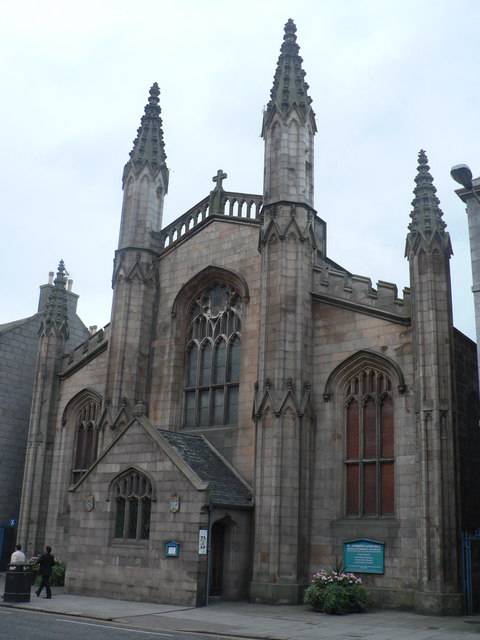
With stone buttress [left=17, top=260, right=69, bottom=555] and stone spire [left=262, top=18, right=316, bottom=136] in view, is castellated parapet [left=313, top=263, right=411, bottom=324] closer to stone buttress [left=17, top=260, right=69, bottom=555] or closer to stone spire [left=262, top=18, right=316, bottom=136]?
stone spire [left=262, top=18, right=316, bottom=136]

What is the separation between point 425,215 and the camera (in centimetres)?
2377

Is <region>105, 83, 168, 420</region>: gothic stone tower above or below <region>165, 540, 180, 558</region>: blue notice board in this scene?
above

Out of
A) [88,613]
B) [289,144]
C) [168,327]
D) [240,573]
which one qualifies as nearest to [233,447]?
[240,573]

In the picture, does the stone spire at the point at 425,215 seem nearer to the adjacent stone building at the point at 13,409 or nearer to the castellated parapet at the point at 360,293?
the castellated parapet at the point at 360,293

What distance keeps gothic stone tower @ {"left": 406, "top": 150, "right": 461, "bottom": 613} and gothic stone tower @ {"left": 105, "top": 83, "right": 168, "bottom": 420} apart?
1171 cm

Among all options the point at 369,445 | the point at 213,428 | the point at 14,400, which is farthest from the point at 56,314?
the point at 369,445

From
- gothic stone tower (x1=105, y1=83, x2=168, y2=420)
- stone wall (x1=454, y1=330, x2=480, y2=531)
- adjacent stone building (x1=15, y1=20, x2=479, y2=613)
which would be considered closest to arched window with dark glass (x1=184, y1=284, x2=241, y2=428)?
adjacent stone building (x1=15, y1=20, x2=479, y2=613)

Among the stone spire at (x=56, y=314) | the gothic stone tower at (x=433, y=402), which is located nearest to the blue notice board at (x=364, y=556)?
the gothic stone tower at (x=433, y=402)

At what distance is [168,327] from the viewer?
30.2 metres

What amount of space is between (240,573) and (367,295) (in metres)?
10.1

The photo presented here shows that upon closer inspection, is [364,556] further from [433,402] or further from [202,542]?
[433,402]

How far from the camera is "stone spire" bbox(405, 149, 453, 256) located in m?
23.4

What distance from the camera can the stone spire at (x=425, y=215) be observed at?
920 inches

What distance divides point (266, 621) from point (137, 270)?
53.9ft
